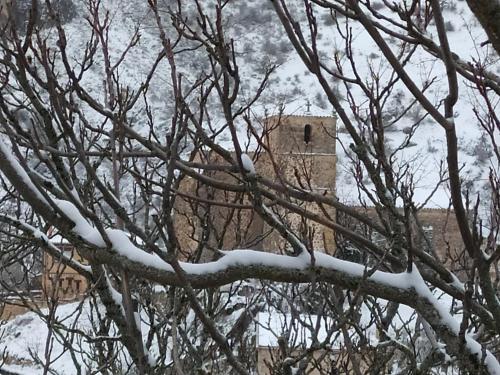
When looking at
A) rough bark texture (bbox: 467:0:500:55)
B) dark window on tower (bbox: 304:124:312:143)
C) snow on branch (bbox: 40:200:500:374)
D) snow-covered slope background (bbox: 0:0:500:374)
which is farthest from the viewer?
snow-covered slope background (bbox: 0:0:500:374)

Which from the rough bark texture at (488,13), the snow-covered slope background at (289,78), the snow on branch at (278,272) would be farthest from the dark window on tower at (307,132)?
the rough bark texture at (488,13)

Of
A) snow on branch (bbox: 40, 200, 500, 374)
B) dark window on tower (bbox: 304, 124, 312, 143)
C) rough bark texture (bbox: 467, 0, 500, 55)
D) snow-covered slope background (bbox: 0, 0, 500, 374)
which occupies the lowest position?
Result: snow on branch (bbox: 40, 200, 500, 374)

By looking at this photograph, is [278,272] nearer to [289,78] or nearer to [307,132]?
[307,132]

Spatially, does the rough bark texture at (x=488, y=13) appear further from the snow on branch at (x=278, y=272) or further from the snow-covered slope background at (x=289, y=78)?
the snow-covered slope background at (x=289, y=78)

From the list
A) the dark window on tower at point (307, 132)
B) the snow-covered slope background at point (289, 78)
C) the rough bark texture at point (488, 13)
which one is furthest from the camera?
the snow-covered slope background at point (289, 78)

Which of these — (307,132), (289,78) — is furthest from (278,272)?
(289,78)

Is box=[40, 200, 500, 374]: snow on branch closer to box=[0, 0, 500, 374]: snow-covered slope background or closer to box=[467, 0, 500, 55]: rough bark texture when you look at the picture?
box=[467, 0, 500, 55]: rough bark texture

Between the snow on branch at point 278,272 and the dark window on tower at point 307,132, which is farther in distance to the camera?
the dark window on tower at point 307,132

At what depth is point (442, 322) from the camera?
202 cm

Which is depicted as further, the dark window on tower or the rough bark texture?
the dark window on tower

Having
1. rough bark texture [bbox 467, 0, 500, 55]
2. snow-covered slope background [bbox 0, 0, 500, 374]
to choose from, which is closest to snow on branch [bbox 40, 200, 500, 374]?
rough bark texture [bbox 467, 0, 500, 55]

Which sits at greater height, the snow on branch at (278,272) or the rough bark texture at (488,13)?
the rough bark texture at (488,13)

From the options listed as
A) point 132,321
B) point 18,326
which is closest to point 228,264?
point 132,321

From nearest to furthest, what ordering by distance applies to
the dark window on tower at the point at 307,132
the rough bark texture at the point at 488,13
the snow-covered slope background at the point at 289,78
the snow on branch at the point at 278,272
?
the rough bark texture at the point at 488,13, the snow on branch at the point at 278,272, the dark window on tower at the point at 307,132, the snow-covered slope background at the point at 289,78
